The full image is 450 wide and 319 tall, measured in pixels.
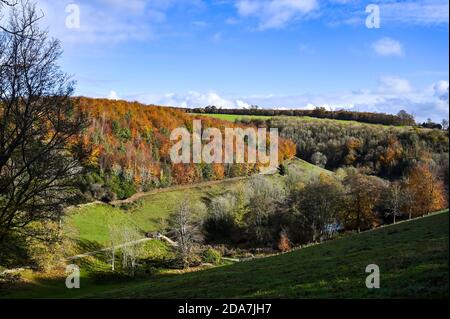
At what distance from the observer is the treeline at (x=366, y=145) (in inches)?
5285

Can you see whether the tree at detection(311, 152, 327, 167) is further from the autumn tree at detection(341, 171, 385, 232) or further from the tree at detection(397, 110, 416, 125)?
the autumn tree at detection(341, 171, 385, 232)

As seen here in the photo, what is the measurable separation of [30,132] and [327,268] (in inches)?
575

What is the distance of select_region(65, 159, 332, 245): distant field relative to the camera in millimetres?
82812

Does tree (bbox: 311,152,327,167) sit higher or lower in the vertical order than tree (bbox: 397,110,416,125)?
lower

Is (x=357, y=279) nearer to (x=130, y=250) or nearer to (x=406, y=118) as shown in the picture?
(x=130, y=250)

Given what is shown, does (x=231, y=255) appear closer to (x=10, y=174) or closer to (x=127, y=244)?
(x=127, y=244)

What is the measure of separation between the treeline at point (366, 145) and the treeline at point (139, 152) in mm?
17068

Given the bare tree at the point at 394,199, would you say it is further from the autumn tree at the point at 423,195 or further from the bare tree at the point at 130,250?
the bare tree at the point at 130,250

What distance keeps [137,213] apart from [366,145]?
95178 millimetres

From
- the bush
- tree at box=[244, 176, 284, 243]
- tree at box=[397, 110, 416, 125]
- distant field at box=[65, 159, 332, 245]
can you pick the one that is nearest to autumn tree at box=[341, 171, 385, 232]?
tree at box=[244, 176, 284, 243]

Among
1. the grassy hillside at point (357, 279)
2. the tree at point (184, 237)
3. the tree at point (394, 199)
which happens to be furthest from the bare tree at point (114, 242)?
the tree at point (394, 199)

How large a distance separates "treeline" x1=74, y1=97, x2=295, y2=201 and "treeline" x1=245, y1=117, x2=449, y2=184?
17.1 metres

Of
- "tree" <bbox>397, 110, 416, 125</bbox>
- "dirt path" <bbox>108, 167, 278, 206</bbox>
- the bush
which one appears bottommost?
the bush

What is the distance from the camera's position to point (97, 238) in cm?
8156
